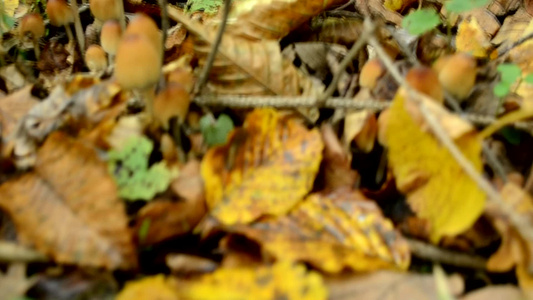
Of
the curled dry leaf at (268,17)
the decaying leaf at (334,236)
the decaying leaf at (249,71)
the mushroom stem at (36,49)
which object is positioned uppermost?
the curled dry leaf at (268,17)

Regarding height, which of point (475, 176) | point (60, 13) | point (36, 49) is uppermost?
point (475, 176)

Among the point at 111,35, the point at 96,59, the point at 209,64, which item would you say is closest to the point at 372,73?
the point at 209,64

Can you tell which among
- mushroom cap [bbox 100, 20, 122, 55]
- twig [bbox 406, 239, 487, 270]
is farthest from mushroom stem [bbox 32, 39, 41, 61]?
twig [bbox 406, 239, 487, 270]

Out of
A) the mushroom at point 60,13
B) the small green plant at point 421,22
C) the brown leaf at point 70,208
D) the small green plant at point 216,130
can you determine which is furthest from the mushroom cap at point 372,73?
the mushroom at point 60,13

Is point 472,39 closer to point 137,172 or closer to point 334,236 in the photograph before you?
point 334,236

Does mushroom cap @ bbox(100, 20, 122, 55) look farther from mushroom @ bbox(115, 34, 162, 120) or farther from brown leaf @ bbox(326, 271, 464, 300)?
brown leaf @ bbox(326, 271, 464, 300)

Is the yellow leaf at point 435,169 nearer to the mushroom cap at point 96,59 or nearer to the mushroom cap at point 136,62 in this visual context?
the mushroom cap at point 136,62
